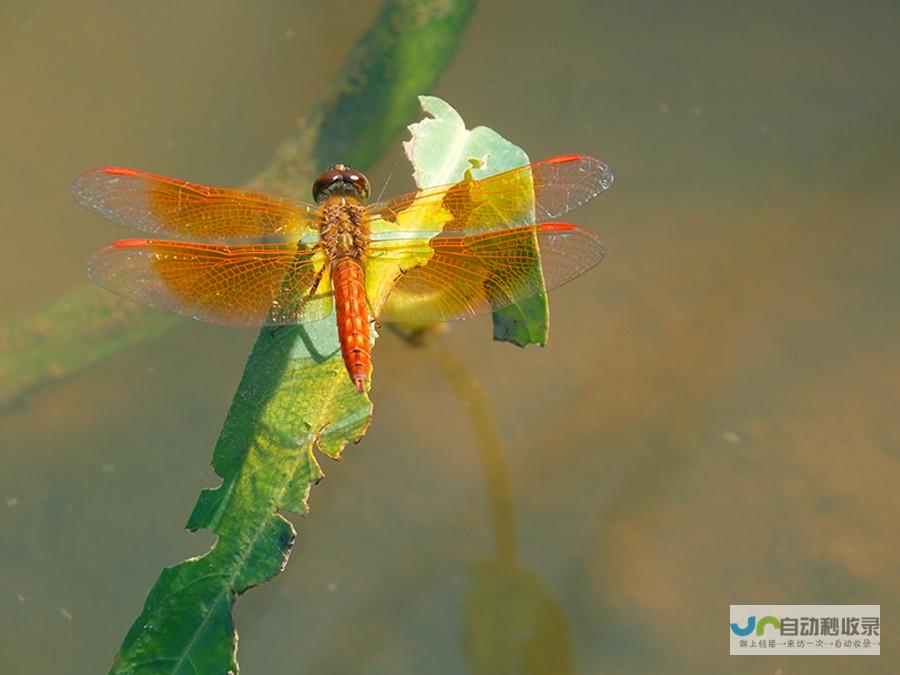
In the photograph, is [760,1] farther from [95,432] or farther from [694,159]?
[95,432]

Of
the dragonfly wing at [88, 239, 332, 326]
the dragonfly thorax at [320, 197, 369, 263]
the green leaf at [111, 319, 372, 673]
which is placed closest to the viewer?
the green leaf at [111, 319, 372, 673]

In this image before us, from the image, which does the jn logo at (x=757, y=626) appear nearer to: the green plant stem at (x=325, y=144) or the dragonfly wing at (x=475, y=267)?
the dragonfly wing at (x=475, y=267)

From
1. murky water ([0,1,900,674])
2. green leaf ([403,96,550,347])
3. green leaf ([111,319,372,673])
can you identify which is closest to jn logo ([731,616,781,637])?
murky water ([0,1,900,674])

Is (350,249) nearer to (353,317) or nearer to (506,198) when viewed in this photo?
(353,317)

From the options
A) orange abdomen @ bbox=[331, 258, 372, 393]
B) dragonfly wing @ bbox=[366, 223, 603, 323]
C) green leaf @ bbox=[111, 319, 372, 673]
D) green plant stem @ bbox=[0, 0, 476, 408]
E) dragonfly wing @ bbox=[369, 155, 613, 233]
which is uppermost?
green plant stem @ bbox=[0, 0, 476, 408]

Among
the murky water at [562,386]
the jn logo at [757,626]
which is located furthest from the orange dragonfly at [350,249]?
the jn logo at [757,626]

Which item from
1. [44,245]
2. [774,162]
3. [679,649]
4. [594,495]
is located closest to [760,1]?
[774,162]

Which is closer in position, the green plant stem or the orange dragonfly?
the orange dragonfly

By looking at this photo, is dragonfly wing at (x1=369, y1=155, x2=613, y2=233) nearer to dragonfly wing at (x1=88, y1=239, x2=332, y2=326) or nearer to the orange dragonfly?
the orange dragonfly
